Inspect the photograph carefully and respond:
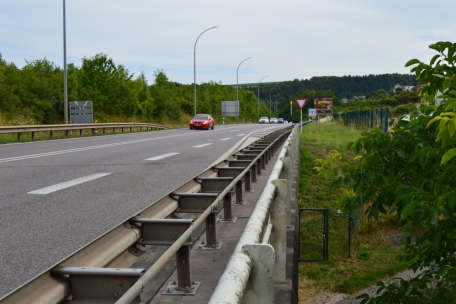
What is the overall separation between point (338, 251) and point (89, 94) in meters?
34.6

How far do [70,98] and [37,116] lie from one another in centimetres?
360

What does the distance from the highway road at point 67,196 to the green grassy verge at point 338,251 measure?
3.58 metres

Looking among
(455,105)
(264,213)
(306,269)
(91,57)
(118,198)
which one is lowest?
(306,269)

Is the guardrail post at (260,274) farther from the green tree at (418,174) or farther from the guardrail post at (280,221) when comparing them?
the guardrail post at (280,221)

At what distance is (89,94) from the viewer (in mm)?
47406

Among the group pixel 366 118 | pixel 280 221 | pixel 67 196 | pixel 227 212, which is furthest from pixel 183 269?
pixel 366 118

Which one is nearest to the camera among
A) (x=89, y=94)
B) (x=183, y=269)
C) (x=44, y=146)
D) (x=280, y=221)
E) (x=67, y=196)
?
(x=183, y=269)

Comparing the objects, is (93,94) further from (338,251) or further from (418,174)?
(418,174)

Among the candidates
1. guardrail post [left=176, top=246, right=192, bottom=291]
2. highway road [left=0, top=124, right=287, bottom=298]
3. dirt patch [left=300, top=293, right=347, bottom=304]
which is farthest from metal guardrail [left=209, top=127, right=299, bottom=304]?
dirt patch [left=300, top=293, right=347, bottom=304]

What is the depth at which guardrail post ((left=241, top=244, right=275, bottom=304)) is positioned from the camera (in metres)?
2.34

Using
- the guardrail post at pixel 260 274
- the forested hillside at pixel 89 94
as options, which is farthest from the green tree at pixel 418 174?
the forested hillside at pixel 89 94

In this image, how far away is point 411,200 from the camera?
4.74 metres

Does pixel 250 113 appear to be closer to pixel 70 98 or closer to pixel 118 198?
pixel 70 98

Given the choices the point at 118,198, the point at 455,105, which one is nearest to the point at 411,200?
the point at 455,105
